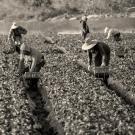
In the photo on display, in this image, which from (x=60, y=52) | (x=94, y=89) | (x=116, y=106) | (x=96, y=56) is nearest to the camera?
(x=116, y=106)

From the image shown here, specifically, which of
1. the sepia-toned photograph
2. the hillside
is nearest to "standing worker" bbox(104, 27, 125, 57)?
the sepia-toned photograph

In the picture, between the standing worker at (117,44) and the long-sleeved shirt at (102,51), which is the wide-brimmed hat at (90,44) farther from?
the standing worker at (117,44)

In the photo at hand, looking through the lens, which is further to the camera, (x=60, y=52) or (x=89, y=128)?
(x=60, y=52)

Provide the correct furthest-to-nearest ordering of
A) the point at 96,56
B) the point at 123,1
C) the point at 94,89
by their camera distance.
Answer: the point at 123,1
the point at 96,56
the point at 94,89

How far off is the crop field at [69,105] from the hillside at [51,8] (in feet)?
101

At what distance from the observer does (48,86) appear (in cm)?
1700

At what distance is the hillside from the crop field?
101 ft

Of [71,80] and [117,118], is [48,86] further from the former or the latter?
[117,118]

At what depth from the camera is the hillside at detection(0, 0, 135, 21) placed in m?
52.1

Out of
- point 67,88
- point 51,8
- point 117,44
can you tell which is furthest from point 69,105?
point 51,8

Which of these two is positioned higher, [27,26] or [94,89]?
[94,89]

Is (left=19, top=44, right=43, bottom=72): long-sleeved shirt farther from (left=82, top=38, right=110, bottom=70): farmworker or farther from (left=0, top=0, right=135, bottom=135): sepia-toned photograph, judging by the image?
(left=82, top=38, right=110, bottom=70): farmworker

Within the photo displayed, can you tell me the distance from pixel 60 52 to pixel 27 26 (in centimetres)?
2050

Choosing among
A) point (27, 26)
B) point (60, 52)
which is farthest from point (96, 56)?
point (27, 26)
